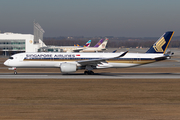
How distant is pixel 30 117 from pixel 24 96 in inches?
256

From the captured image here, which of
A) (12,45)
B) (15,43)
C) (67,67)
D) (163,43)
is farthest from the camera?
(15,43)

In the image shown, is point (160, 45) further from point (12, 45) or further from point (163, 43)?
point (12, 45)

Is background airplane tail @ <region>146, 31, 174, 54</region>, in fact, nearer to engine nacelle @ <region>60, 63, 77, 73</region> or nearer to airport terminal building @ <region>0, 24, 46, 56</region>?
engine nacelle @ <region>60, 63, 77, 73</region>

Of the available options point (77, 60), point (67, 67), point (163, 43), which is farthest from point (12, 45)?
point (163, 43)

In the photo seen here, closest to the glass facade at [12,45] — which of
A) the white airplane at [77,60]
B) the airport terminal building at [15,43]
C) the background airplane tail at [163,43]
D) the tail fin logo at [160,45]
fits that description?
the airport terminal building at [15,43]

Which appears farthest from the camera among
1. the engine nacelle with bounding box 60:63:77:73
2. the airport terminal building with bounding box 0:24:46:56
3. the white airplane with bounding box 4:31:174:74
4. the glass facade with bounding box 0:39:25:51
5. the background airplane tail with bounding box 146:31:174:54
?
the airport terminal building with bounding box 0:24:46:56

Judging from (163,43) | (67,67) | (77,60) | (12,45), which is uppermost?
(163,43)

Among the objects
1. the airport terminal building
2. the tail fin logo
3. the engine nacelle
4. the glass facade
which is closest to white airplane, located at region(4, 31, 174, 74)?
the engine nacelle

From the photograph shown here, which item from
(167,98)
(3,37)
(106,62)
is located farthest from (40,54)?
(3,37)

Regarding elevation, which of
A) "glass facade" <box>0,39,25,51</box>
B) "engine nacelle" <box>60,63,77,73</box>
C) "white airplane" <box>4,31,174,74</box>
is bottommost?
"engine nacelle" <box>60,63,77,73</box>

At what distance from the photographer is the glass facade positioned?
4235 inches

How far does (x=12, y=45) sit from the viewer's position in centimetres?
10844

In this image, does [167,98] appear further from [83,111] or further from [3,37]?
[3,37]

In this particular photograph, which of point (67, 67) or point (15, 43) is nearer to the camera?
point (67, 67)
